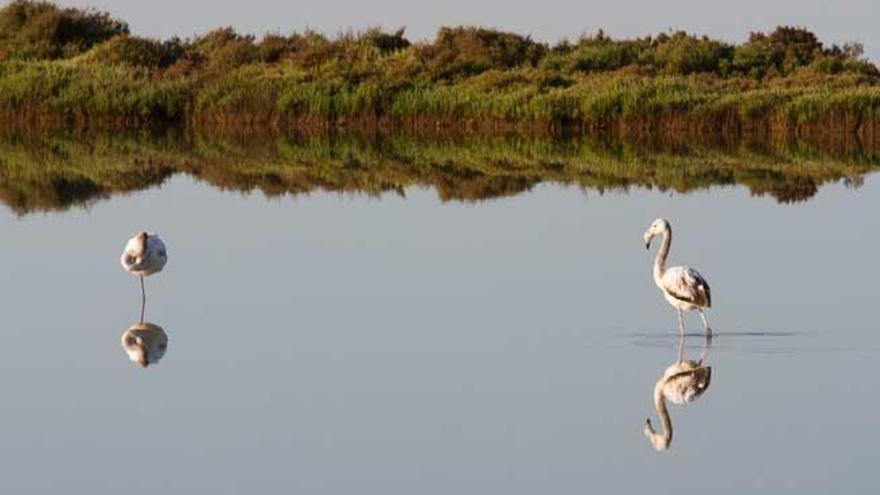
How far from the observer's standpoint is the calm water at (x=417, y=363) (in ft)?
24.7

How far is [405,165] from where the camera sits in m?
22.8

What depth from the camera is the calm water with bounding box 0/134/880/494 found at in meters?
7.53

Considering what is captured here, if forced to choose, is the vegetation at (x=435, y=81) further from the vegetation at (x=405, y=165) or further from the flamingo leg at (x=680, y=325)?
the flamingo leg at (x=680, y=325)

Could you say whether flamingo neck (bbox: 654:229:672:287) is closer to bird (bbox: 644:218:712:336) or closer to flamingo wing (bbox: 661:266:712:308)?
bird (bbox: 644:218:712:336)

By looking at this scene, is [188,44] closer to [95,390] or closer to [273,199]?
[273,199]

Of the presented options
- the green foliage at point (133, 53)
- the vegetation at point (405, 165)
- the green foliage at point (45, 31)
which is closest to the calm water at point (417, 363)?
the vegetation at point (405, 165)

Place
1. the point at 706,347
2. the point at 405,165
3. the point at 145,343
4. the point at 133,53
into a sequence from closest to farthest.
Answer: the point at 706,347 → the point at 145,343 → the point at 405,165 → the point at 133,53

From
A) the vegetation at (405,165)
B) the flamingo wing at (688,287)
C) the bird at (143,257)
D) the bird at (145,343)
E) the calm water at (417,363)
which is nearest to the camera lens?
the calm water at (417,363)

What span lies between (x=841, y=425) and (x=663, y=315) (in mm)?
3143

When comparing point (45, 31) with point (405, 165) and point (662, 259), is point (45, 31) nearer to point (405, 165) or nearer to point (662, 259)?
point (405, 165)

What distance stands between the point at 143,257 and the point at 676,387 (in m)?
4.29

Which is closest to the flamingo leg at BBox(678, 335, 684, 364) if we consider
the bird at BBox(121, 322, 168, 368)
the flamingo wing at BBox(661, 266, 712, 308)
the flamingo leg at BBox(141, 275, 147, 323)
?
the flamingo wing at BBox(661, 266, 712, 308)

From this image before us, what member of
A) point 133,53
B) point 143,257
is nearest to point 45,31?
point 133,53

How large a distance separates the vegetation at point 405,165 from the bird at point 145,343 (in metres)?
6.89
